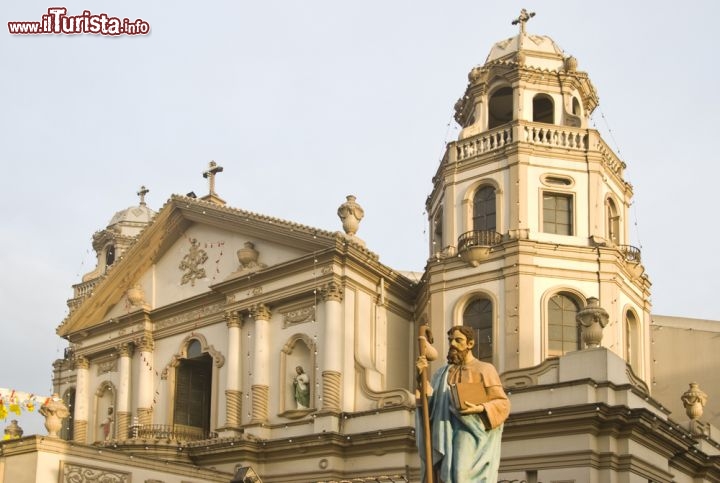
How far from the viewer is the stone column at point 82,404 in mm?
35562

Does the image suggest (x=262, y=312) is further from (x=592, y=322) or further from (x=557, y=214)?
(x=592, y=322)

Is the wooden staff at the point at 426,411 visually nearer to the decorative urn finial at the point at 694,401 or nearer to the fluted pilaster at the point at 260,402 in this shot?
the fluted pilaster at the point at 260,402

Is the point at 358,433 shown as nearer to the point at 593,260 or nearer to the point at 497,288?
the point at 497,288

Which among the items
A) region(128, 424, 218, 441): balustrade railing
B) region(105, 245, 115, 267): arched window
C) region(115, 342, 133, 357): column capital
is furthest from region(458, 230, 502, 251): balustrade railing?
region(105, 245, 115, 267): arched window

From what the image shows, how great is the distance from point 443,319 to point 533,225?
3.49m

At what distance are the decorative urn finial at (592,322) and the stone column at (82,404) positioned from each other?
58.1 ft

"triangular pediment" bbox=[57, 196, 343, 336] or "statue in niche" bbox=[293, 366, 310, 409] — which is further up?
"triangular pediment" bbox=[57, 196, 343, 336]

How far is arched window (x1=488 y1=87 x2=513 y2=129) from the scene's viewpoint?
32.5 metres

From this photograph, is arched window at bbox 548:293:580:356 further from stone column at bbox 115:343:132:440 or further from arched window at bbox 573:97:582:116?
stone column at bbox 115:343:132:440

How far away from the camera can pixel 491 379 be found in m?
9.60

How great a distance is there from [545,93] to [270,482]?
13271mm

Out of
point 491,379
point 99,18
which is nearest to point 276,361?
point 99,18

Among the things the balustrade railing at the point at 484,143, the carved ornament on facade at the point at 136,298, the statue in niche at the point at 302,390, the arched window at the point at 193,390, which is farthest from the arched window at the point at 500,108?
the carved ornament on facade at the point at 136,298

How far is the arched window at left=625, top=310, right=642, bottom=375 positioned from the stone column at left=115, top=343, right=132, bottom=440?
15046 millimetres
